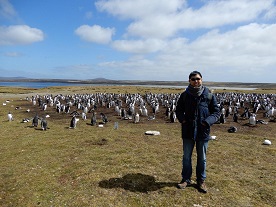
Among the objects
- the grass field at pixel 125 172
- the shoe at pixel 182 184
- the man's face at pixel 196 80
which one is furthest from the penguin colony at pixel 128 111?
the man's face at pixel 196 80

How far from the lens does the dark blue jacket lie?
25.1 ft

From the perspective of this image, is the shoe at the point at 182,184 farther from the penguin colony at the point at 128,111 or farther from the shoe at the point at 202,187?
the penguin colony at the point at 128,111

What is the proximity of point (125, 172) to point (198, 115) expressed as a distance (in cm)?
392

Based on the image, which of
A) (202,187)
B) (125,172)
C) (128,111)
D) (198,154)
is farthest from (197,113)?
(128,111)

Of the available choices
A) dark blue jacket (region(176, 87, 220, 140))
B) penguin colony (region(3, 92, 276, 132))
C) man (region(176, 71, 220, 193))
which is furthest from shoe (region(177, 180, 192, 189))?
penguin colony (region(3, 92, 276, 132))

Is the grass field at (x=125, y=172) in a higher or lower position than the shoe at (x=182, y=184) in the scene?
lower

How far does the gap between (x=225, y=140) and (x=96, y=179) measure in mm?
9927

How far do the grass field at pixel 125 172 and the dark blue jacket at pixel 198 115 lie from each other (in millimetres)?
1855

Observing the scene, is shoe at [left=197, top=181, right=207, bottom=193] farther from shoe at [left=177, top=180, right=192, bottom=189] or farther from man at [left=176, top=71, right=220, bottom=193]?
man at [left=176, top=71, right=220, bottom=193]

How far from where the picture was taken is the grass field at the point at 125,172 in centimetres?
789

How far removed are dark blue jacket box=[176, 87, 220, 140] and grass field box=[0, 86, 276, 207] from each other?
1.85 m

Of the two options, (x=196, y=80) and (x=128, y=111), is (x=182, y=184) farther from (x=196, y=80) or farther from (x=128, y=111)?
(x=128, y=111)

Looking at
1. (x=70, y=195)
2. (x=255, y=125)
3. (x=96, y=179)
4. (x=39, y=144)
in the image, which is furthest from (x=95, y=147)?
(x=255, y=125)

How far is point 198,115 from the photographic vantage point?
770 cm
